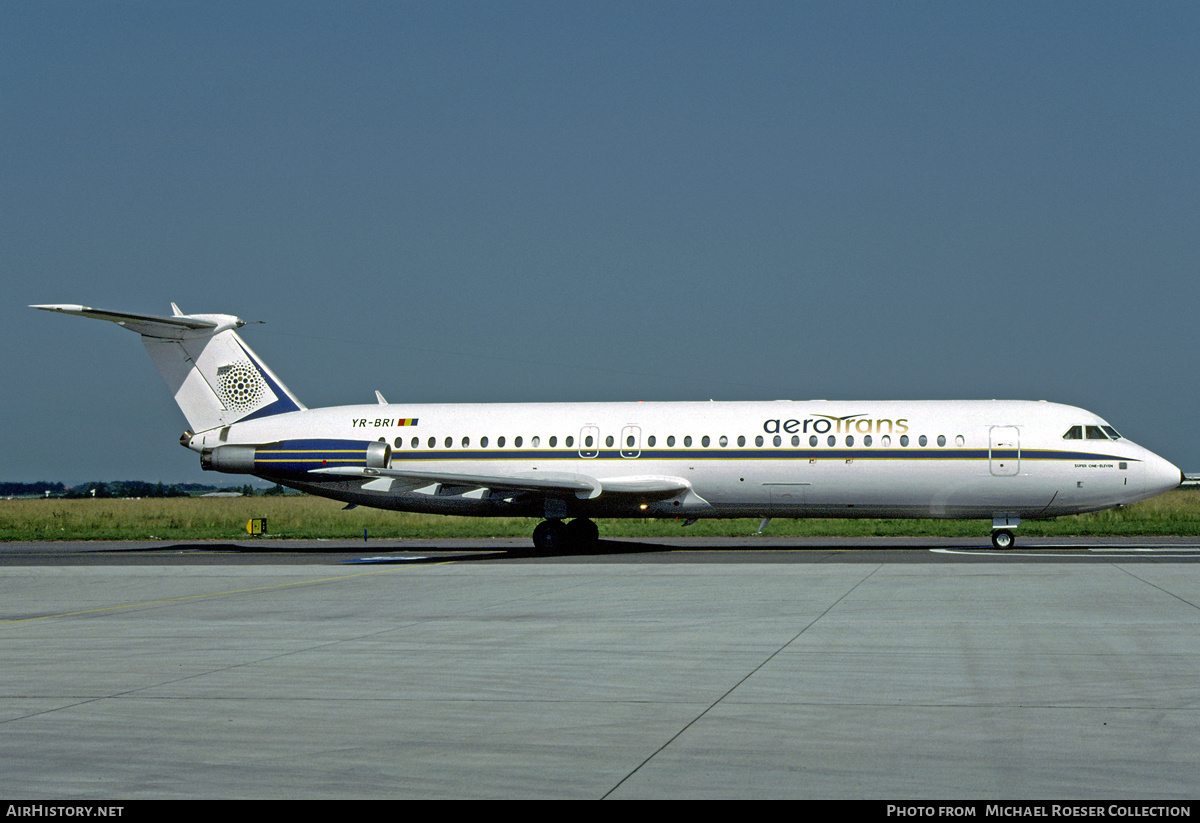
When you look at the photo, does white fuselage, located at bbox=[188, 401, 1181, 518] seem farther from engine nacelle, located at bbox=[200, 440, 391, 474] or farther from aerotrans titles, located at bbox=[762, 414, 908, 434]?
engine nacelle, located at bbox=[200, 440, 391, 474]

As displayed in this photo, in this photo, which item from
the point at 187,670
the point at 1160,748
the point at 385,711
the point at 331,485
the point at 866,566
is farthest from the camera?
the point at 331,485

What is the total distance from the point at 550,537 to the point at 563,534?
39 centimetres

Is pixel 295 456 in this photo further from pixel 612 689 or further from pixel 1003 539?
pixel 612 689

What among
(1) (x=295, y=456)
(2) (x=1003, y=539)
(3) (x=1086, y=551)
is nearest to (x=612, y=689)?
(3) (x=1086, y=551)

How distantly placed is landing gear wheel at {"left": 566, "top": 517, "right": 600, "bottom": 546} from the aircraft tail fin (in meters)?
8.72

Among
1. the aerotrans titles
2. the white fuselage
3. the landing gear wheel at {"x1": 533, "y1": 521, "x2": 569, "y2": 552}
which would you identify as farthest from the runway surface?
the landing gear wheel at {"x1": 533, "y1": 521, "x2": 569, "y2": 552}

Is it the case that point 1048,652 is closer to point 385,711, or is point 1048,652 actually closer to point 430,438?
point 385,711

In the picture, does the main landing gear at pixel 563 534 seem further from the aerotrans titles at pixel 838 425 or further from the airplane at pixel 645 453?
the aerotrans titles at pixel 838 425

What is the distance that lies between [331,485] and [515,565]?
845 cm

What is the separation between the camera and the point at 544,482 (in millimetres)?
28859

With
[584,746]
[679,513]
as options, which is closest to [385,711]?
[584,746]

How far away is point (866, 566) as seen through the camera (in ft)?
74.6

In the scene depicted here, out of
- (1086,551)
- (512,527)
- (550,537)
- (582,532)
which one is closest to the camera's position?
(1086,551)

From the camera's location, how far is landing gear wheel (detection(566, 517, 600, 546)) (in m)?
31.2
